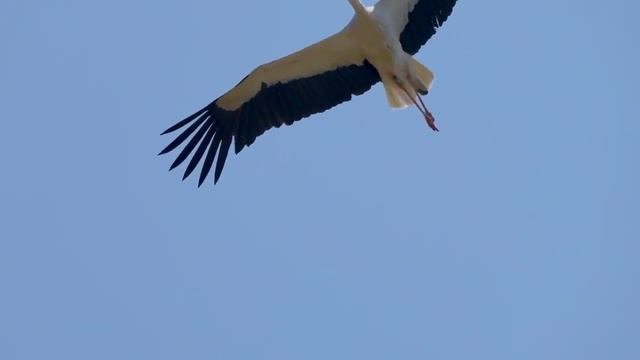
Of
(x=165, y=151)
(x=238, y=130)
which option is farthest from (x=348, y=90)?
(x=165, y=151)

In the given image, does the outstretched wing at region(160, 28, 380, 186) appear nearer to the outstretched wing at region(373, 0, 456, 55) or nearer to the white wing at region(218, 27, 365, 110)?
the white wing at region(218, 27, 365, 110)

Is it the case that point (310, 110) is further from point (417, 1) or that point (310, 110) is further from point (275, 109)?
point (417, 1)

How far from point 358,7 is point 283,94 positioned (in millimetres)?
921

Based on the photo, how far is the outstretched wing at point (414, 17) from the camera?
8422mm

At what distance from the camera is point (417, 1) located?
334 inches

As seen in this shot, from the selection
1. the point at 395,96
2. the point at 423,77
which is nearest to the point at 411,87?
the point at 423,77

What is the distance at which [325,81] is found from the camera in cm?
876

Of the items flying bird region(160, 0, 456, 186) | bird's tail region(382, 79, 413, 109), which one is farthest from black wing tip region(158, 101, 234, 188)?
bird's tail region(382, 79, 413, 109)

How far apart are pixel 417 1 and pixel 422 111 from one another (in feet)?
2.57

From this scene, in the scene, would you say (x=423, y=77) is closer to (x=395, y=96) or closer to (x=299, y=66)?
(x=395, y=96)

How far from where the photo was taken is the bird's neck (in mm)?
8188

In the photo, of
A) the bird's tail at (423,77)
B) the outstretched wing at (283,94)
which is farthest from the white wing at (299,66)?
the bird's tail at (423,77)

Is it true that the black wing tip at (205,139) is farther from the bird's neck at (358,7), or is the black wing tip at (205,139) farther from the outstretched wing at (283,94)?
the bird's neck at (358,7)

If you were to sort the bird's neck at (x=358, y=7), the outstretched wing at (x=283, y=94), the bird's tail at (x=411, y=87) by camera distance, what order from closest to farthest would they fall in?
the bird's neck at (x=358, y=7)
the bird's tail at (x=411, y=87)
the outstretched wing at (x=283, y=94)
